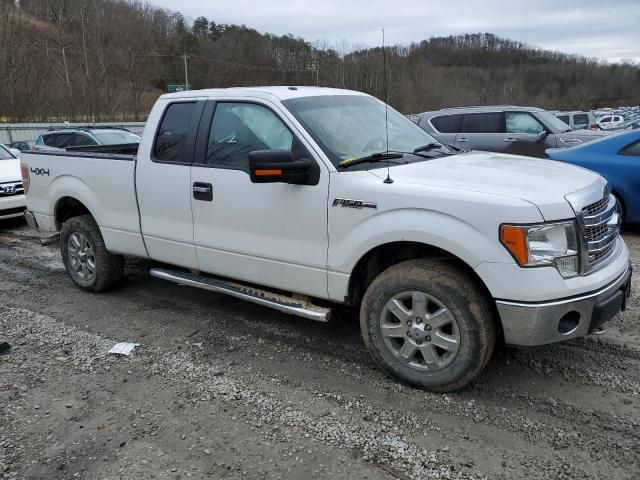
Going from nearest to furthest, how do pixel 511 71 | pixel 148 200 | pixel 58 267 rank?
pixel 148 200
pixel 58 267
pixel 511 71

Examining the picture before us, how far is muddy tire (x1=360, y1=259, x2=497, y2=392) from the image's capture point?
316 cm

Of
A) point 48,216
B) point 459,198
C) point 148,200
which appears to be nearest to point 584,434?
point 459,198

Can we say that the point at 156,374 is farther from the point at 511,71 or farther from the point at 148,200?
the point at 511,71

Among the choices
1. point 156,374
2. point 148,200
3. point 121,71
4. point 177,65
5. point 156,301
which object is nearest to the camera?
point 156,374

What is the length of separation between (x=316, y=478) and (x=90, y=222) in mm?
3815

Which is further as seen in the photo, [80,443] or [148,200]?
[148,200]

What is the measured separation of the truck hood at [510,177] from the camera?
2992 mm

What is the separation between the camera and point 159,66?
75.1 meters

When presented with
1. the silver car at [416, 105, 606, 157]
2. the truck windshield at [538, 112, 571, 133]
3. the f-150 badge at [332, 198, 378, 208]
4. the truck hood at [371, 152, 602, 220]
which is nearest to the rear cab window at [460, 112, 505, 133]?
the silver car at [416, 105, 606, 157]

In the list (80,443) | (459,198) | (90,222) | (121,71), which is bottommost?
(80,443)

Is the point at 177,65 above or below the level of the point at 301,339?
above

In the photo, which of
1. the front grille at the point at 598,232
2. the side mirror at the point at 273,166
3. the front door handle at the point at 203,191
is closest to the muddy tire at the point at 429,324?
the front grille at the point at 598,232

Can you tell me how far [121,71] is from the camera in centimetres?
5831

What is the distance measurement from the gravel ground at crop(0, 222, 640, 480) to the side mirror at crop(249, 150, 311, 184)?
1363mm
